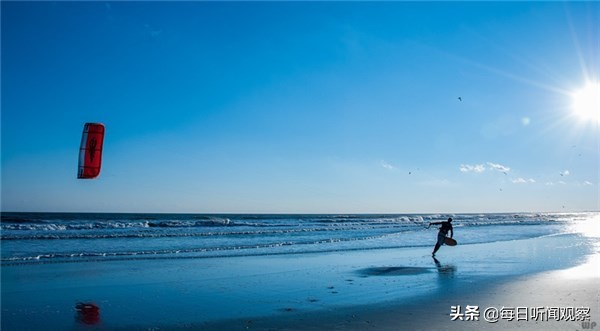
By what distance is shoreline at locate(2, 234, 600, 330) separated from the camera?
761 centimetres

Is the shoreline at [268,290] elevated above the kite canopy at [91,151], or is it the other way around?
the kite canopy at [91,151]

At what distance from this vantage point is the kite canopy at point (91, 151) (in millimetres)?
11156

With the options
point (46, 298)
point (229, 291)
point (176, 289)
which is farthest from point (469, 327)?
point (46, 298)

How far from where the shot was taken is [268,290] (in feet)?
33.6

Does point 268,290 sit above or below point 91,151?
below

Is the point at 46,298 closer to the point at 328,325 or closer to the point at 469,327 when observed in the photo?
the point at 328,325

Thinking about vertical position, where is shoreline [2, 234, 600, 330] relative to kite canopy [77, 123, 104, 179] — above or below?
below

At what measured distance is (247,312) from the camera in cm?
813

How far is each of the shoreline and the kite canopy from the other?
283 cm

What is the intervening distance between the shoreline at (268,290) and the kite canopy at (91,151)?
111 inches

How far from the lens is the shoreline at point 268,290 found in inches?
299

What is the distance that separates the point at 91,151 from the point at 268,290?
580 centimetres

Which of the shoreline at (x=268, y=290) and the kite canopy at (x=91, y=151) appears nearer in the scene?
the shoreline at (x=268, y=290)

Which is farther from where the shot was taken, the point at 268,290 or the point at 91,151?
the point at 91,151
